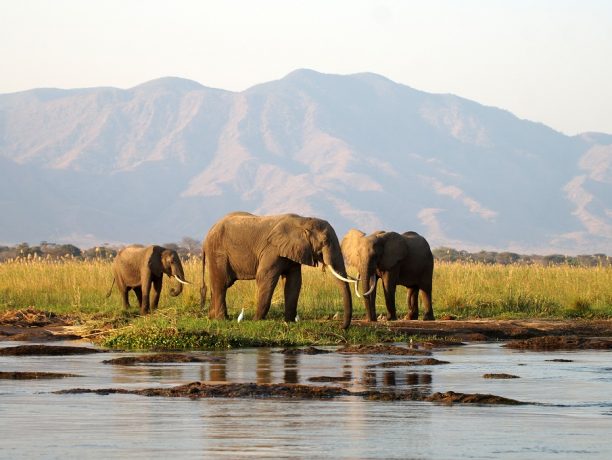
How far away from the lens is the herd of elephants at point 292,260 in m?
24.7

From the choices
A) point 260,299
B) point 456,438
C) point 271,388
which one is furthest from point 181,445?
point 260,299

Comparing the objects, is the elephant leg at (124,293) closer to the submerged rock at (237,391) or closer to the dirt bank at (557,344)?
the dirt bank at (557,344)

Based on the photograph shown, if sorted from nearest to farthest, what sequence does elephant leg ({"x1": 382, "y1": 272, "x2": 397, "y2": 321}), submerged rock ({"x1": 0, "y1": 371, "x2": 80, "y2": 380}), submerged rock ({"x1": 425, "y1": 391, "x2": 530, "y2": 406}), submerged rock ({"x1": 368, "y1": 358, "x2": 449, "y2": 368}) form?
submerged rock ({"x1": 425, "y1": 391, "x2": 530, "y2": 406}) → submerged rock ({"x1": 0, "y1": 371, "x2": 80, "y2": 380}) → submerged rock ({"x1": 368, "y1": 358, "x2": 449, "y2": 368}) → elephant leg ({"x1": 382, "y1": 272, "x2": 397, "y2": 321})

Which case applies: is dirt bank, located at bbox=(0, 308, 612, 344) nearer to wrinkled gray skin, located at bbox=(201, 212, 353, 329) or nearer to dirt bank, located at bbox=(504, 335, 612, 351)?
dirt bank, located at bbox=(504, 335, 612, 351)

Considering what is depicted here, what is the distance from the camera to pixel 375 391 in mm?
14727

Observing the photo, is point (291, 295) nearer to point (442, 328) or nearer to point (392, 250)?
point (442, 328)

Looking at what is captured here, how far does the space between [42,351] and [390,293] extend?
9.62 meters

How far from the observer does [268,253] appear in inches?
987

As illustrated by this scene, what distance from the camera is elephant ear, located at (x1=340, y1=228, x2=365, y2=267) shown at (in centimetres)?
3012

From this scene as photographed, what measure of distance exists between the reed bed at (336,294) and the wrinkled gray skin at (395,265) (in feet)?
2.27

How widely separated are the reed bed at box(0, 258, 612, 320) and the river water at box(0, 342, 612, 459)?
35.4 feet

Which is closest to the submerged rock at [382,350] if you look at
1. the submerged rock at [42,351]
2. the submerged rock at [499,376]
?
the submerged rock at [42,351]

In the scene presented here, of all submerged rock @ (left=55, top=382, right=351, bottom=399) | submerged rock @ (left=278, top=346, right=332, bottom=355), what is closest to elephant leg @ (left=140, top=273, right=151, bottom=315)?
submerged rock @ (left=278, top=346, right=332, bottom=355)

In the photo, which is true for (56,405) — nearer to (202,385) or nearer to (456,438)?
(202,385)
